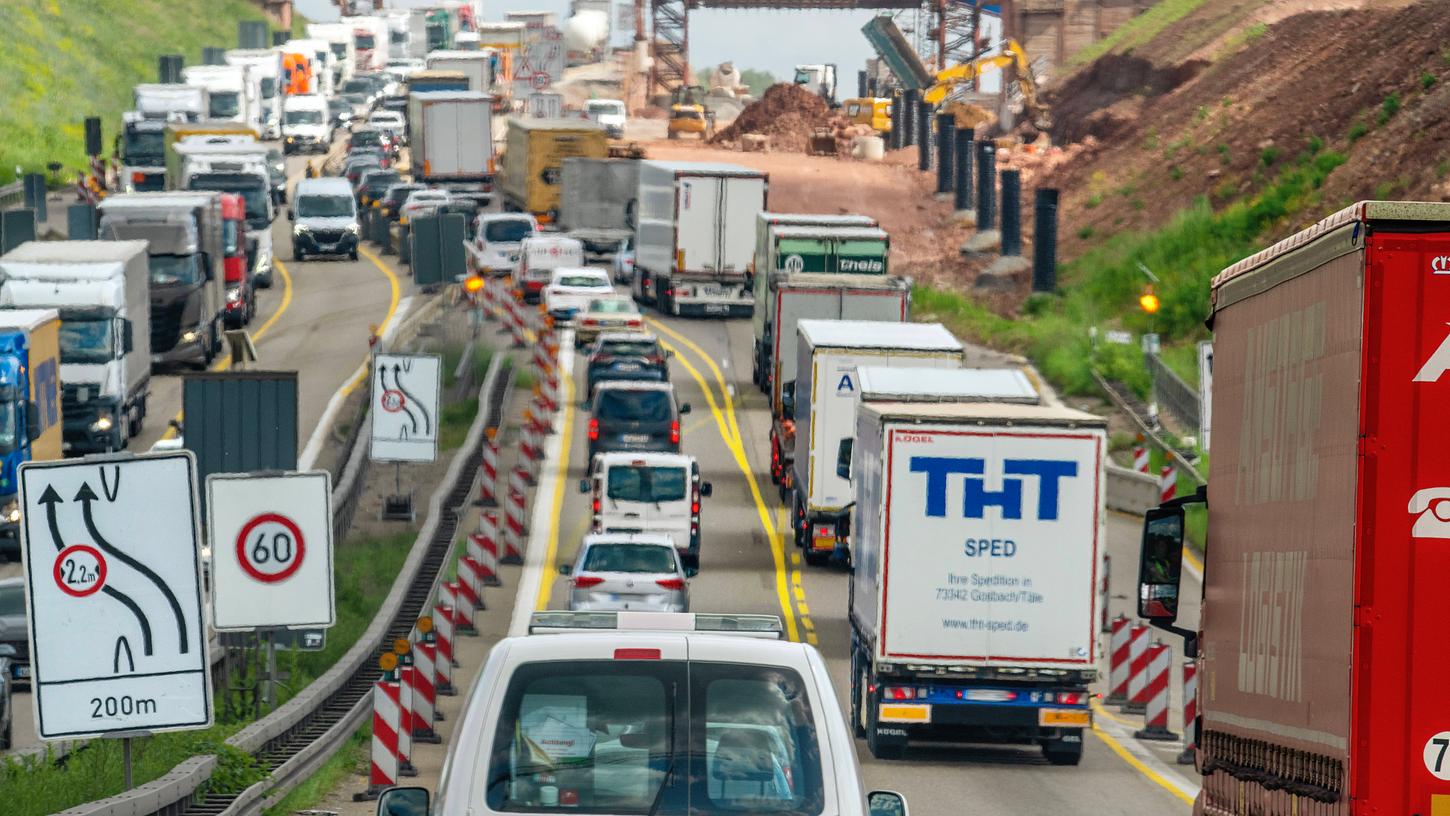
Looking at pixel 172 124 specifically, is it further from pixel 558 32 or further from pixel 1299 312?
pixel 558 32

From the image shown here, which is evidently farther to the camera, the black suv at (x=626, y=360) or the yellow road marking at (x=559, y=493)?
the black suv at (x=626, y=360)

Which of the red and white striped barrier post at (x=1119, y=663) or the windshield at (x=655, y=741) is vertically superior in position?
the windshield at (x=655, y=741)

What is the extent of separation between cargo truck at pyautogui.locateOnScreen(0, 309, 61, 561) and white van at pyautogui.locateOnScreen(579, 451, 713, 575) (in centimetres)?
802

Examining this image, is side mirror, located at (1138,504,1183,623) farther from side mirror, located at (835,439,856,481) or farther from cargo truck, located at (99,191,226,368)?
cargo truck, located at (99,191,226,368)

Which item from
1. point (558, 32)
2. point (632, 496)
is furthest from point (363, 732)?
point (558, 32)

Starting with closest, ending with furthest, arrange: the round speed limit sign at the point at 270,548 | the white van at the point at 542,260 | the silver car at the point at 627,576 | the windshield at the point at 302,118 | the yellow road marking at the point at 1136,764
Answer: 1. the round speed limit sign at the point at 270,548
2. the yellow road marking at the point at 1136,764
3. the silver car at the point at 627,576
4. the white van at the point at 542,260
5. the windshield at the point at 302,118

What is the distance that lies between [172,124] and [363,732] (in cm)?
6190

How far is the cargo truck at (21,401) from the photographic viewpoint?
33.8 meters

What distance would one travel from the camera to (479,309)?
165 ft

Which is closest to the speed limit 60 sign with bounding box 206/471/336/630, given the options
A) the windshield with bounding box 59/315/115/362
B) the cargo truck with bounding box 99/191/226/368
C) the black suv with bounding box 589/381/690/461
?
the black suv with bounding box 589/381/690/461

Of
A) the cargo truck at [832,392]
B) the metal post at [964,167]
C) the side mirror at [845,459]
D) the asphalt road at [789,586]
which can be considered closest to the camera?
the asphalt road at [789,586]

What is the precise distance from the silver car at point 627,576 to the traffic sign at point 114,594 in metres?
14.2

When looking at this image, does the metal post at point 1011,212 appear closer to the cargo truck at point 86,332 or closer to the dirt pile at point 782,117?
the cargo truck at point 86,332

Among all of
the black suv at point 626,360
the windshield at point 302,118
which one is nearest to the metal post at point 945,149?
the windshield at point 302,118
